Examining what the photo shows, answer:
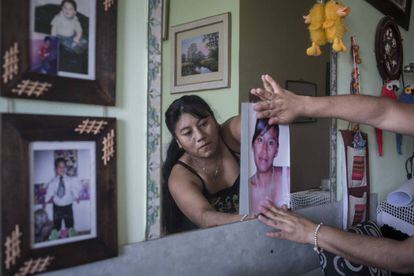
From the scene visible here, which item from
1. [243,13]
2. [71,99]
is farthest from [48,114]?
[243,13]

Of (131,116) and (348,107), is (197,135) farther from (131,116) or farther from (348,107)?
(348,107)

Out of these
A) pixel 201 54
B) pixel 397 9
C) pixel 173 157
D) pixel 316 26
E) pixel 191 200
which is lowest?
pixel 191 200

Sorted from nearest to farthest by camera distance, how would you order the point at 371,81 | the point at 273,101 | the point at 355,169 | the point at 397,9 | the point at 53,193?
the point at 53,193, the point at 273,101, the point at 355,169, the point at 371,81, the point at 397,9

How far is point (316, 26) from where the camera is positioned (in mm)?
1040

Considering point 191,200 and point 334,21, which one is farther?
point 334,21

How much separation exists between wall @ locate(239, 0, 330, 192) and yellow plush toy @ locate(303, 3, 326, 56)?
0.03 m

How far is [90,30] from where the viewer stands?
2.04 feet

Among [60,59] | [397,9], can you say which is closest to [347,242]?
[60,59]

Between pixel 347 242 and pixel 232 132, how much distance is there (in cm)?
41

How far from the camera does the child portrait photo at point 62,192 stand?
1.84 feet

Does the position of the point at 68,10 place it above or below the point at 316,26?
below

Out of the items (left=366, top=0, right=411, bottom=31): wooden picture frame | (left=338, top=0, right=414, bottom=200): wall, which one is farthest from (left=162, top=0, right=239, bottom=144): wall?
(left=366, top=0, right=411, bottom=31): wooden picture frame

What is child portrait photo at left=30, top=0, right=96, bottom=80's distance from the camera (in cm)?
56

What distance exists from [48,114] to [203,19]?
41 centimetres
